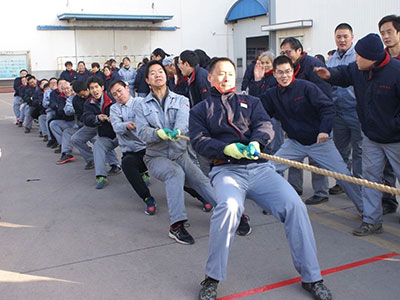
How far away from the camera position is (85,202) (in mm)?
5645

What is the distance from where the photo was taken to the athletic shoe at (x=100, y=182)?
6285mm

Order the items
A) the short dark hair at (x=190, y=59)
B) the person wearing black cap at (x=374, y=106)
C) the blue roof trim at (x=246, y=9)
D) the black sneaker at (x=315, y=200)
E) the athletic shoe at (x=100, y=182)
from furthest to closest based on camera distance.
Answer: the blue roof trim at (x=246, y=9)
the athletic shoe at (x=100, y=182)
the short dark hair at (x=190, y=59)
the black sneaker at (x=315, y=200)
the person wearing black cap at (x=374, y=106)

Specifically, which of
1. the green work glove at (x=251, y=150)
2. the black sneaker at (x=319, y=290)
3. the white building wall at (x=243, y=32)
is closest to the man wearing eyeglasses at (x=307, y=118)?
the green work glove at (x=251, y=150)

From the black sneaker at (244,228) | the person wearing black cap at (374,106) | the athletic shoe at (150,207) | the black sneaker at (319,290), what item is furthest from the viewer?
the athletic shoe at (150,207)

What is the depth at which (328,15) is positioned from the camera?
19.0 meters

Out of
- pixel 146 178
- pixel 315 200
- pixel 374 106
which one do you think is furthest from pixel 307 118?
pixel 146 178

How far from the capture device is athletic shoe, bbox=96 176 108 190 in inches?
247

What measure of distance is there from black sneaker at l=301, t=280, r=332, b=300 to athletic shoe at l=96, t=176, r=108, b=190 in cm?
387

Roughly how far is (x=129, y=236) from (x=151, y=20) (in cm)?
2845

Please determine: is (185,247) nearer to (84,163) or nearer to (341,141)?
(341,141)

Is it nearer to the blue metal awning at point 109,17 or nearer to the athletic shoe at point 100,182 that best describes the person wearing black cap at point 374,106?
the athletic shoe at point 100,182

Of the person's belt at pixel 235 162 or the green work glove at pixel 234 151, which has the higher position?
the green work glove at pixel 234 151

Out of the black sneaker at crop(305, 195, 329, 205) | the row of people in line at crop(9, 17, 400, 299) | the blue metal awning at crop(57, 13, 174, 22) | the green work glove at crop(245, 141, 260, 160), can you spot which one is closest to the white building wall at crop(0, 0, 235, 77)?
the blue metal awning at crop(57, 13, 174, 22)

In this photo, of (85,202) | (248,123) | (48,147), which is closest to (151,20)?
(48,147)
